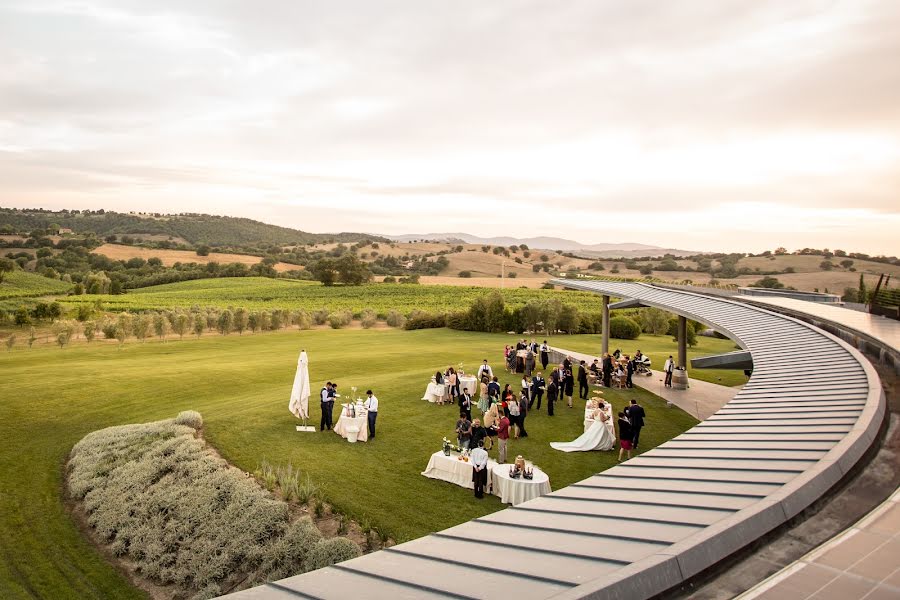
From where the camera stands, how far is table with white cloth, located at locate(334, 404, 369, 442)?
1773cm

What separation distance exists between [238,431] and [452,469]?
730 cm

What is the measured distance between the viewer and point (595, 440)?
17.5 m

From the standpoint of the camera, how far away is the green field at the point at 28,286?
6912 centimetres

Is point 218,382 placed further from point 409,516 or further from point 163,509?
point 409,516

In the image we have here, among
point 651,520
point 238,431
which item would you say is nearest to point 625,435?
point 238,431

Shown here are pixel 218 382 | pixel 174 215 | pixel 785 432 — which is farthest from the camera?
pixel 174 215

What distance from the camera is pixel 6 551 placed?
1316cm

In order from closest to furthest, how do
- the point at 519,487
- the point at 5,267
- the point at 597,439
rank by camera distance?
the point at 519,487, the point at 597,439, the point at 5,267

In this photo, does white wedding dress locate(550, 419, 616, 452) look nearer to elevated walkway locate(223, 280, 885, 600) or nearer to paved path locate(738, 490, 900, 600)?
elevated walkway locate(223, 280, 885, 600)

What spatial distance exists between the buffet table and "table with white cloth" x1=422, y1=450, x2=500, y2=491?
607cm

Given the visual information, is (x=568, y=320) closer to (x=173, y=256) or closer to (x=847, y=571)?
(x=847, y=571)

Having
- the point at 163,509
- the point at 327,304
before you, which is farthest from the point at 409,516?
the point at 327,304

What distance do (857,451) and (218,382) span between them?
24732 millimetres

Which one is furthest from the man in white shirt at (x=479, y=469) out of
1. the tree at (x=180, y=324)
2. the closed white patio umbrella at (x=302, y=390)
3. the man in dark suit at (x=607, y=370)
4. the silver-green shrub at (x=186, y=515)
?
the tree at (x=180, y=324)
